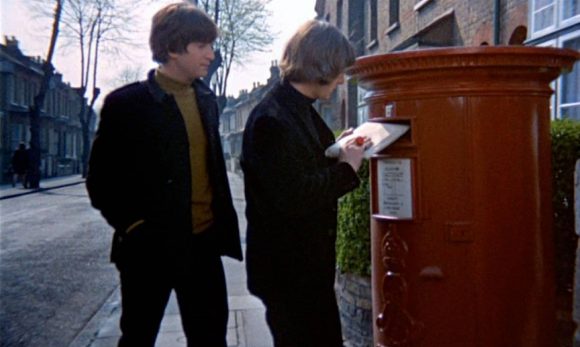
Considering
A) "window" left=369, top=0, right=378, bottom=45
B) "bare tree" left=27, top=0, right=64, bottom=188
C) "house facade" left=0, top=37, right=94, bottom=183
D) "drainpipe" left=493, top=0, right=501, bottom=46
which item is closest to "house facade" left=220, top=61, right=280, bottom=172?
"house facade" left=0, top=37, right=94, bottom=183

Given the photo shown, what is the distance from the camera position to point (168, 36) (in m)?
2.85

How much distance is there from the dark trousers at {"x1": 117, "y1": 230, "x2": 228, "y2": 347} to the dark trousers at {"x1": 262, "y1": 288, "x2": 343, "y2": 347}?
584mm

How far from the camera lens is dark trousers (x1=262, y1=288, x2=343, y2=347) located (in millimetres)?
2414

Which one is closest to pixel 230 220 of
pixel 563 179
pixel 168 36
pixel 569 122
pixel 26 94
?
pixel 168 36

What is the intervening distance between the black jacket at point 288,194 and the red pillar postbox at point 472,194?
41cm

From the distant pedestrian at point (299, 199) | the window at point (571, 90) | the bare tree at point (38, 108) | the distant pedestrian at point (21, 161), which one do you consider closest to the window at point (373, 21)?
the window at point (571, 90)

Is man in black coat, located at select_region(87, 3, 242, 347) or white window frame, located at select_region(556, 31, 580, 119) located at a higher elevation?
white window frame, located at select_region(556, 31, 580, 119)

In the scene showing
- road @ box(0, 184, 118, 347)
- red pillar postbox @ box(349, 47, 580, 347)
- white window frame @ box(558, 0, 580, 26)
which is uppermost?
white window frame @ box(558, 0, 580, 26)

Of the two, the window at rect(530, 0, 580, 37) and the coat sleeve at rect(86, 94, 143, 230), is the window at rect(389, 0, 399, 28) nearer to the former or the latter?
the window at rect(530, 0, 580, 37)

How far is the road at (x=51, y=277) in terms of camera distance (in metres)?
5.74

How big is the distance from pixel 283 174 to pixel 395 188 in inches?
26.6

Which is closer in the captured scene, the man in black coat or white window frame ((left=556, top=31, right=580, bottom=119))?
the man in black coat

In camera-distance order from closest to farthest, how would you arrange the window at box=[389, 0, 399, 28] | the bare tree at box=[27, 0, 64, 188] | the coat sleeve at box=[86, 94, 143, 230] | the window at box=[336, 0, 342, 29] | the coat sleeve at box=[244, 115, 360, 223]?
the coat sleeve at box=[244, 115, 360, 223] < the coat sleeve at box=[86, 94, 143, 230] < the window at box=[389, 0, 399, 28] < the window at box=[336, 0, 342, 29] < the bare tree at box=[27, 0, 64, 188]

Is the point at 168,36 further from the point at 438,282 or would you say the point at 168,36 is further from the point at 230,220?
the point at 438,282
